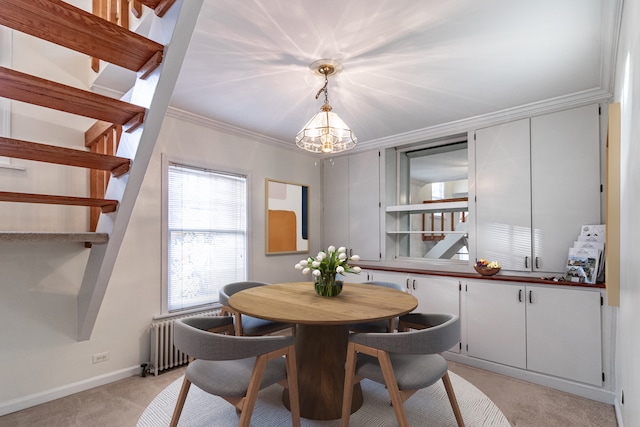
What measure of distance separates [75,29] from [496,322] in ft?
12.2

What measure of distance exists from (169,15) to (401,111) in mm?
2462

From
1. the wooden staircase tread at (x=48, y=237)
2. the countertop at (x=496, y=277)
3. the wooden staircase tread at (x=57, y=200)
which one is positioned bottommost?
the countertop at (x=496, y=277)

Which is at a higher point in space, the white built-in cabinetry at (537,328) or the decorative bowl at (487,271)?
the decorative bowl at (487,271)

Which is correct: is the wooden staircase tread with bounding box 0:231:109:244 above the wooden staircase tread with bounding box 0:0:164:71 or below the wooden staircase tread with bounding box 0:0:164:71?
below

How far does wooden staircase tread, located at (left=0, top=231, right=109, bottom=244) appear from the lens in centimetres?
189

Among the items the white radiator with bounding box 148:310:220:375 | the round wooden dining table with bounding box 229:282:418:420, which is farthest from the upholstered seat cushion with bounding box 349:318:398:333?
the white radiator with bounding box 148:310:220:375

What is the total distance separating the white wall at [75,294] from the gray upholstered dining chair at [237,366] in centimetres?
139

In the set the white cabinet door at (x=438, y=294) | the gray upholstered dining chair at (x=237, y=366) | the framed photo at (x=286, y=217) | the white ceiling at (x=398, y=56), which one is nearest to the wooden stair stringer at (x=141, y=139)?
the white ceiling at (x=398, y=56)

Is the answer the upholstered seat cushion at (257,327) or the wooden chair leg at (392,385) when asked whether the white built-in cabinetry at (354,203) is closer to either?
the upholstered seat cushion at (257,327)

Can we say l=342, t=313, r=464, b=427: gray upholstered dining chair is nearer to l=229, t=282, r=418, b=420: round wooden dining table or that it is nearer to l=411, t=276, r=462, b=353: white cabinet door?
l=229, t=282, r=418, b=420: round wooden dining table

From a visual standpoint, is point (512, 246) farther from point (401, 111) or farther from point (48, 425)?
point (48, 425)

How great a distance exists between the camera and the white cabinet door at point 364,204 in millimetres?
4488

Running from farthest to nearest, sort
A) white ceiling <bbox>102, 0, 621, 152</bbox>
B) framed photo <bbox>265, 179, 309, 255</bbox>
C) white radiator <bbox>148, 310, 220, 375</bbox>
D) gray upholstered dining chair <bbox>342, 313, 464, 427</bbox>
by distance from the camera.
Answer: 1. framed photo <bbox>265, 179, 309, 255</bbox>
2. white radiator <bbox>148, 310, 220, 375</bbox>
3. white ceiling <bbox>102, 0, 621, 152</bbox>
4. gray upholstered dining chair <bbox>342, 313, 464, 427</bbox>

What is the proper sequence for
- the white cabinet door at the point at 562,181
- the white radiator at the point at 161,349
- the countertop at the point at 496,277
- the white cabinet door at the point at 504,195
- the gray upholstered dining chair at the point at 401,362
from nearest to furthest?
the gray upholstered dining chair at the point at 401,362
the countertop at the point at 496,277
the white cabinet door at the point at 562,181
the white radiator at the point at 161,349
the white cabinet door at the point at 504,195
